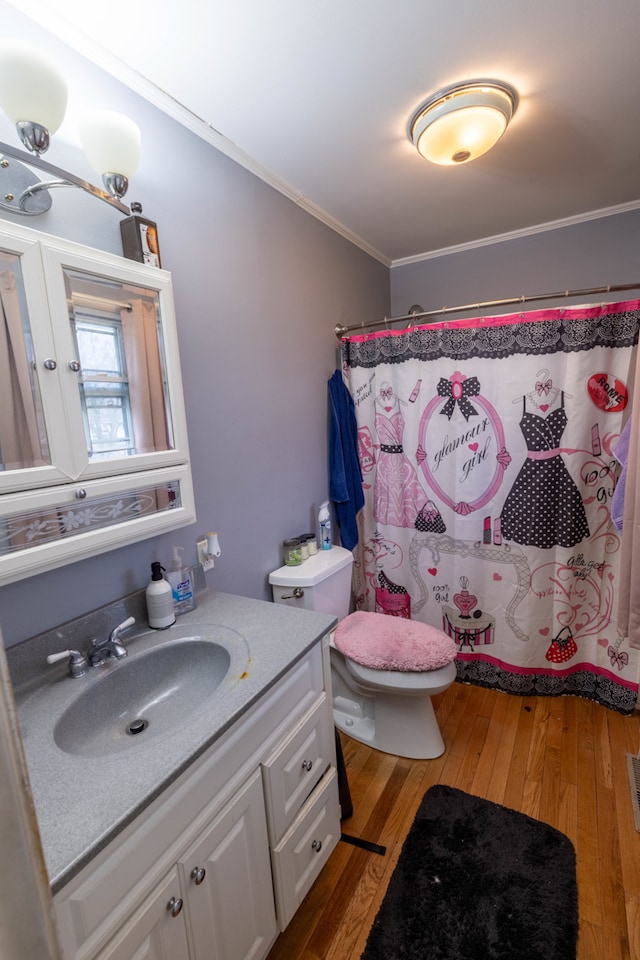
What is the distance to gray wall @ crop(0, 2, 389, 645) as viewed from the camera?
108 cm

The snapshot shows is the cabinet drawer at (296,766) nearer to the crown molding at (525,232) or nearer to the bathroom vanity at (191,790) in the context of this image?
the bathroom vanity at (191,790)

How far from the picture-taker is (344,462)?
2.15m

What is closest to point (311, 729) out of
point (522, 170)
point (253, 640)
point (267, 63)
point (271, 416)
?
point (253, 640)

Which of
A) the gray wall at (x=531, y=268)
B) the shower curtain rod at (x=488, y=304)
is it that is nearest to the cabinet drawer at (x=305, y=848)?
the shower curtain rod at (x=488, y=304)

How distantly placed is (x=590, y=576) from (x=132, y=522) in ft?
6.33

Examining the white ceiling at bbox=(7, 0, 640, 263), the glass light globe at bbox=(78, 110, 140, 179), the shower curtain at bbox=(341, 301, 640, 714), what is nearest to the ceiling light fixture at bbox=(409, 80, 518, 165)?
the white ceiling at bbox=(7, 0, 640, 263)

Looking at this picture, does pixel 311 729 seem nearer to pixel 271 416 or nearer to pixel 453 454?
pixel 271 416

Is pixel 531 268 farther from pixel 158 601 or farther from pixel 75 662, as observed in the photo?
pixel 75 662

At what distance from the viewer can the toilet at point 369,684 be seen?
1.62m

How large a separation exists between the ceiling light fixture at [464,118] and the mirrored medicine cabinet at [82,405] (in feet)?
3.24

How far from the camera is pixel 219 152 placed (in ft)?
4.79

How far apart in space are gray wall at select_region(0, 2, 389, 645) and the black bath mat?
100cm

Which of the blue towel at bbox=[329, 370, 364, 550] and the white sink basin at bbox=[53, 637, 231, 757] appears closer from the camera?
the white sink basin at bbox=[53, 637, 231, 757]

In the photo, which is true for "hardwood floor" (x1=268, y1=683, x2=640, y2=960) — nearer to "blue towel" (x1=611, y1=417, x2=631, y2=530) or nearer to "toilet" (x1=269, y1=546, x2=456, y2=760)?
"toilet" (x1=269, y1=546, x2=456, y2=760)
